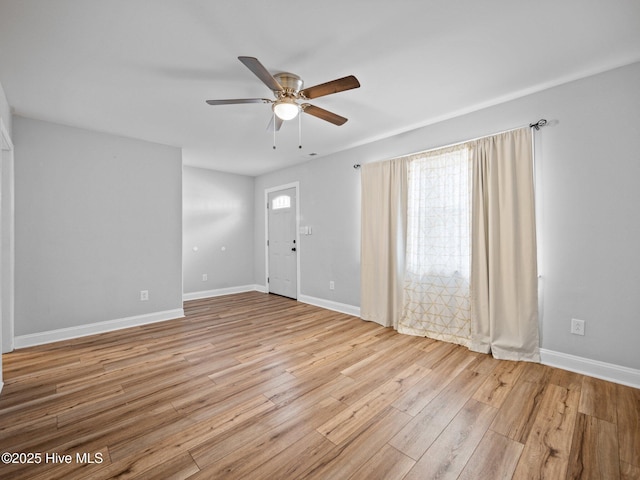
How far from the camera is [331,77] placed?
2.43 metres

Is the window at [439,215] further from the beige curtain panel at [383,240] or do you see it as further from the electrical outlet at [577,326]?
the electrical outlet at [577,326]

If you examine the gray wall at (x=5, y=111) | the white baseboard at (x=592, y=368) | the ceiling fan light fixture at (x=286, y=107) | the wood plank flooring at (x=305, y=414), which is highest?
the gray wall at (x=5, y=111)

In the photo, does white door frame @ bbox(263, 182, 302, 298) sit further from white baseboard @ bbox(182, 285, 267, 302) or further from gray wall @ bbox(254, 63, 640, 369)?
gray wall @ bbox(254, 63, 640, 369)

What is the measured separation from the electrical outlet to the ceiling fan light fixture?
3.07 meters

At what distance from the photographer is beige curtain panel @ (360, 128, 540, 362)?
2693mm

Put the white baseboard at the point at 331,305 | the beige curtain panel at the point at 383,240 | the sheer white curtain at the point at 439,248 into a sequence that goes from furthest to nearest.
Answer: the white baseboard at the point at 331,305 < the beige curtain panel at the point at 383,240 < the sheer white curtain at the point at 439,248

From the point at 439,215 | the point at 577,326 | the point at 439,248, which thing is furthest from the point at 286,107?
the point at 577,326

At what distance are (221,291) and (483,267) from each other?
4.77 meters

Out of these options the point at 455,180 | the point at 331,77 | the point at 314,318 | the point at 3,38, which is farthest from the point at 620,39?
the point at 3,38

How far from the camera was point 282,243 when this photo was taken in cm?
565

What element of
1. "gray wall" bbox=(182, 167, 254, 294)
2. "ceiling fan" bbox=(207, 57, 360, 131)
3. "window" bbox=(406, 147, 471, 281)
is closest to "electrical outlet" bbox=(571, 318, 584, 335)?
"window" bbox=(406, 147, 471, 281)

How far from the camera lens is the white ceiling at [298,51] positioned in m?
1.72

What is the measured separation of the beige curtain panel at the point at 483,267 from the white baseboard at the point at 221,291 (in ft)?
11.2

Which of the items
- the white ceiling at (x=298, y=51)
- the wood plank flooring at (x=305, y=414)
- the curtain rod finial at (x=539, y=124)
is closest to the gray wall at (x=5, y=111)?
the white ceiling at (x=298, y=51)
